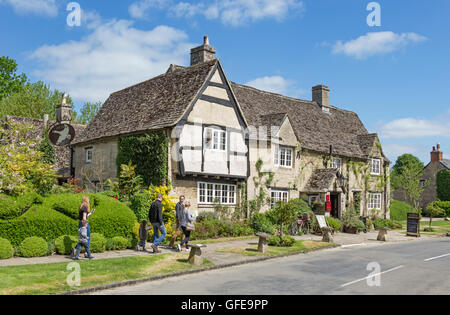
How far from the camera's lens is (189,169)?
21.0 m

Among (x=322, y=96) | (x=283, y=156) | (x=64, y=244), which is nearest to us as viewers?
(x=64, y=244)

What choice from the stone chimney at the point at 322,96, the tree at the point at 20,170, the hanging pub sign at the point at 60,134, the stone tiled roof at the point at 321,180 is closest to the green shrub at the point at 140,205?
the tree at the point at 20,170

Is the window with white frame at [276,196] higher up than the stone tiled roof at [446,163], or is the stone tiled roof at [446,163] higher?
the stone tiled roof at [446,163]

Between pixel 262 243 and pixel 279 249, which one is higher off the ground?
pixel 262 243

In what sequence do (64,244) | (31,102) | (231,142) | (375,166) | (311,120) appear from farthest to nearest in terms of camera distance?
(31,102), (375,166), (311,120), (231,142), (64,244)

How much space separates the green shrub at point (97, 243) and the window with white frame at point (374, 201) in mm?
24227

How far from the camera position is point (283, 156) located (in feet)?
88.5

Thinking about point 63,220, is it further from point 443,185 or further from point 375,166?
point 443,185

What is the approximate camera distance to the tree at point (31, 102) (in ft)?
147

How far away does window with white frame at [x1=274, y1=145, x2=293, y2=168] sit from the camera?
26406 millimetres

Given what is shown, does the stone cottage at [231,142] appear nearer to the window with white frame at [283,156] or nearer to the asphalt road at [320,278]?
the window with white frame at [283,156]

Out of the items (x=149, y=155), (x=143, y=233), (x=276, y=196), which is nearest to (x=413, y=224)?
(x=276, y=196)

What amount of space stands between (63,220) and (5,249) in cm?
236

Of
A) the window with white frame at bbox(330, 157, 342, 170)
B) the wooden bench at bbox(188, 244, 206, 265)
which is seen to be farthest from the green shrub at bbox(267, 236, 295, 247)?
the window with white frame at bbox(330, 157, 342, 170)
